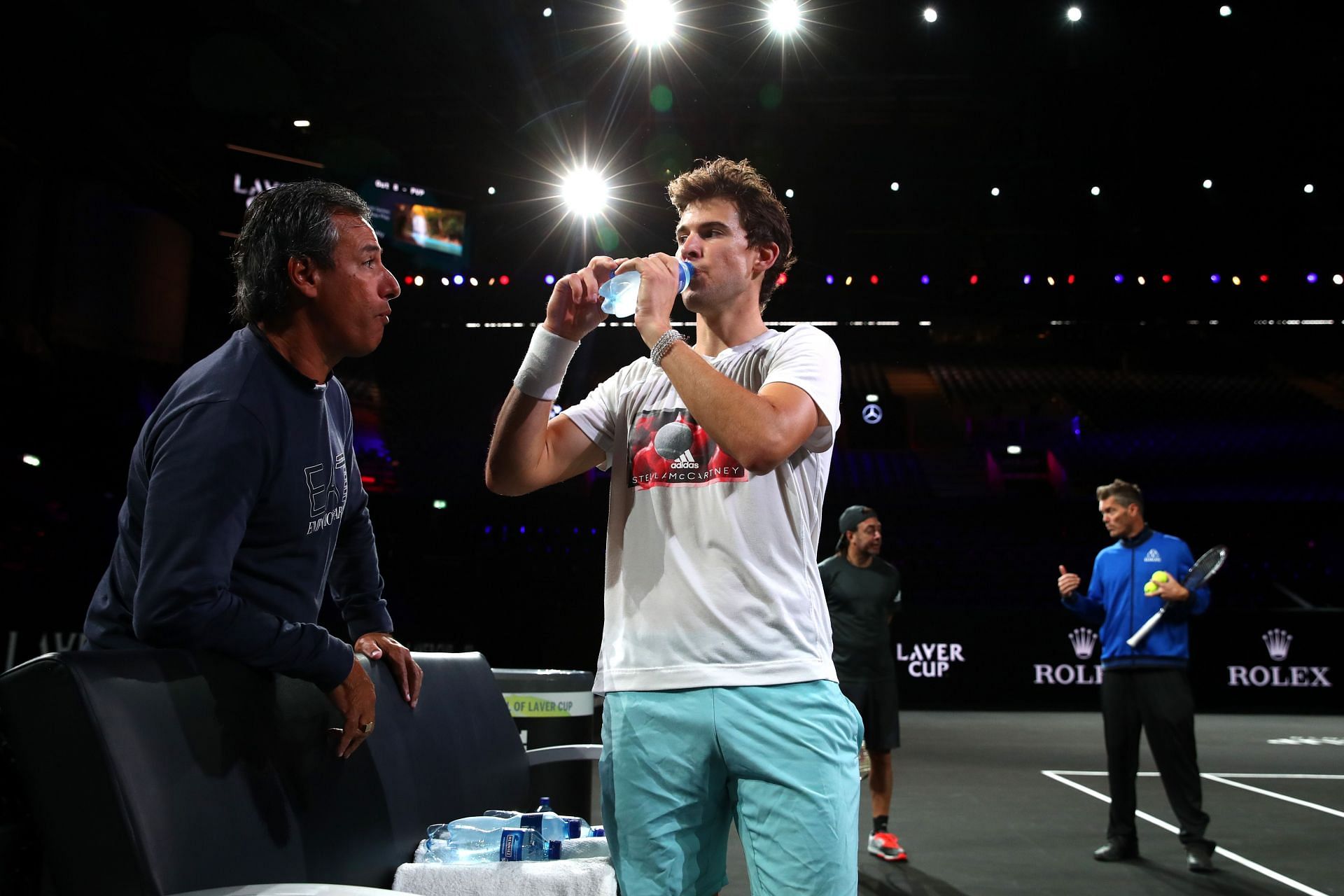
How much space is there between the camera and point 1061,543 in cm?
1795

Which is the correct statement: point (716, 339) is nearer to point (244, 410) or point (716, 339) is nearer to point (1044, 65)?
point (244, 410)

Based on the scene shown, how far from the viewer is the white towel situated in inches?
94.5

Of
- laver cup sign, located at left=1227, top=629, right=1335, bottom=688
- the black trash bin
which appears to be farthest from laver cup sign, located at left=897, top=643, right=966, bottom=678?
the black trash bin

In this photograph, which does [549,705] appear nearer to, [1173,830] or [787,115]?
[1173,830]

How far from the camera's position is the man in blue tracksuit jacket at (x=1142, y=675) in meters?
5.64

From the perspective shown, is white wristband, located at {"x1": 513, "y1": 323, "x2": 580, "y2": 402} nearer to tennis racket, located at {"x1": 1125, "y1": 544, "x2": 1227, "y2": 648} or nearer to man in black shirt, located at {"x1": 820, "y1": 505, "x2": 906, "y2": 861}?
man in black shirt, located at {"x1": 820, "y1": 505, "x2": 906, "y2": 861}

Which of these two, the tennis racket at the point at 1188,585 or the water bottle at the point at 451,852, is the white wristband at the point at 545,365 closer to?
the water bottle at the point at 451,852

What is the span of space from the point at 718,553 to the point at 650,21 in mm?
10443

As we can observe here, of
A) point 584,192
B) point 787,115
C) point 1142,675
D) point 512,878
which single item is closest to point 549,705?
point 512,878

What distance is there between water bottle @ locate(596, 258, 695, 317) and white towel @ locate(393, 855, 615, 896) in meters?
1.26

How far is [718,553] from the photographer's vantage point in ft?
6.77

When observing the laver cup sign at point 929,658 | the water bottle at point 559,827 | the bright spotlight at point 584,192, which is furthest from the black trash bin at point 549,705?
the bright spotlight at point 584,192

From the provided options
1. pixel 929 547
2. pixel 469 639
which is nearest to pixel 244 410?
pixel 469 639

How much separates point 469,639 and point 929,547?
8.11 m
